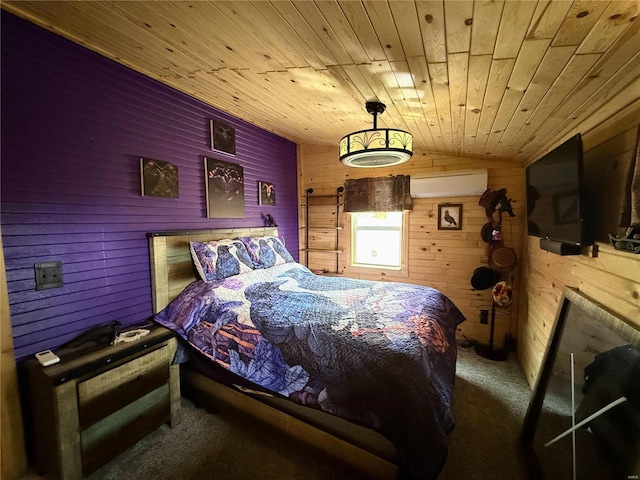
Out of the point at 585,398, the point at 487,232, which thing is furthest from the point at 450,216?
the point at 585,398

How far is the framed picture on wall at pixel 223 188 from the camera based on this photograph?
2.82 meters

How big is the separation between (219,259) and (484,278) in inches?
116

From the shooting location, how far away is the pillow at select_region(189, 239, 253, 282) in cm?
244

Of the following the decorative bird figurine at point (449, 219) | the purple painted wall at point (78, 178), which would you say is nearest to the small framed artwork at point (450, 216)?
the decorative bird figurine at point (449, 219)

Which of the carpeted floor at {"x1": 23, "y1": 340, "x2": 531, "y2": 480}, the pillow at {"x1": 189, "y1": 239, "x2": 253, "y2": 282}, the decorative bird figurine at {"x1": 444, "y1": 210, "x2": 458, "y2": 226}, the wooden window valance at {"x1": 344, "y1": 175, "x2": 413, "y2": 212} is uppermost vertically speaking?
the wooden window valance at {"x1": 344, "y1": 175, "x2": 413, "y2": 212}

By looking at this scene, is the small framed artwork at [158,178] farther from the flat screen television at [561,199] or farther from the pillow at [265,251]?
the flat screen television at [561,199]

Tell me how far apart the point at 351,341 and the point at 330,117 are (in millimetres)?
2116

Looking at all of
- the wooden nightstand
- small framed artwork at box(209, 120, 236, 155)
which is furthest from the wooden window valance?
the wooden nightstand

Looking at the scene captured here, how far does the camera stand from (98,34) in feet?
5.51

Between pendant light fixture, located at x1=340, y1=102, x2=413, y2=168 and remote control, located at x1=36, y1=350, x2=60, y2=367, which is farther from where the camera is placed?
pendant light fixture, located at x1=340, y1=102, x2=413, y2=168

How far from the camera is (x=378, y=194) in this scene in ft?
12.0

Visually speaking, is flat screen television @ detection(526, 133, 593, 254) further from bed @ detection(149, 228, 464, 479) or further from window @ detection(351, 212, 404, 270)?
window @ detection(351, 212, 404, 270)

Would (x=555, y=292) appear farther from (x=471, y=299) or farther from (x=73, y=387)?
(x=73, y=387)

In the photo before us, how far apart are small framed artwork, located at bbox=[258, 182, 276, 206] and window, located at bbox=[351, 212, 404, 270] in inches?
47.1
